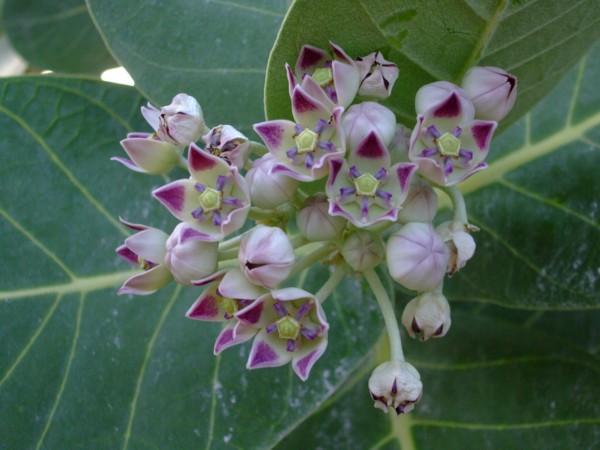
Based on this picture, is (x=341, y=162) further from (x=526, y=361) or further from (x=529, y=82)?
(x=526, y=361)

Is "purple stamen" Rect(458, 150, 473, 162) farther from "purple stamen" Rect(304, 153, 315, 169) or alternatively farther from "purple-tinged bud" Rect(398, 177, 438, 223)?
"purple stamen" Rect(304, 153, 315, 169)

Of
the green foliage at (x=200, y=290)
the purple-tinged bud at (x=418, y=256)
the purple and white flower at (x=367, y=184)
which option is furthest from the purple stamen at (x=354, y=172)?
the green foliage at (x=200, y=290)

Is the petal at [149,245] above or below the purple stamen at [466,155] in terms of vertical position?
below

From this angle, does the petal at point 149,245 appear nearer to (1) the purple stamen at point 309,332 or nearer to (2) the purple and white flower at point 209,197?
(2) the purple and white flower at point 209,197

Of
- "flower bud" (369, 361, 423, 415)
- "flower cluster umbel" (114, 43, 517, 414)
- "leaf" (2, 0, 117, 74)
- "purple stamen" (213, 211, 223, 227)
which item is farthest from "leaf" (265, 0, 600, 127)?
"leaf" (2, 0, 117, 74)

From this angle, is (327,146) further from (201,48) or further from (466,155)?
(201,48)

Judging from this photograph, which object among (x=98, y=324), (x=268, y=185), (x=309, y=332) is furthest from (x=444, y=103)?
(x=98, y=324)

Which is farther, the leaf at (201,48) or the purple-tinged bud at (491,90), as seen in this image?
the leaf at (201,48)
